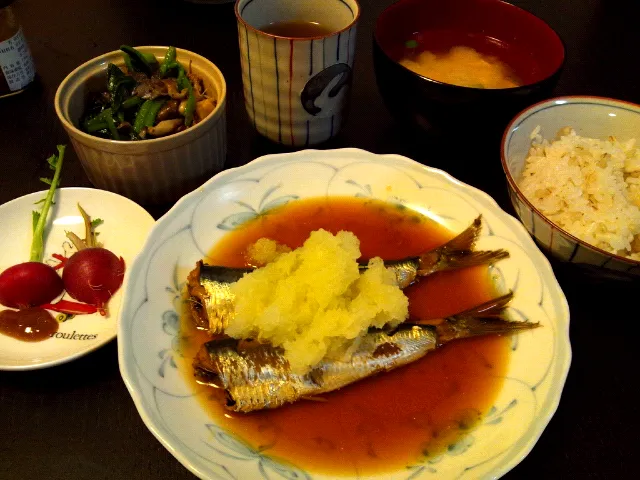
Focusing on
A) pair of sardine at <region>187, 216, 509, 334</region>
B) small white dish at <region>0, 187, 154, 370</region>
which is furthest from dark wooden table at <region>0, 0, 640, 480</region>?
pair of sardine at <region>187, 216, 509, 334</region>

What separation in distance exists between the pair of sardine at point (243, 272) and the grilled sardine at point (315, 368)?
0.40 ft

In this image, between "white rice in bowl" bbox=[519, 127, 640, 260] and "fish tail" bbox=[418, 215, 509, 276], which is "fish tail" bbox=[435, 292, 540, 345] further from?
"white rice in bowl" bbox=[519, 127, 640, 260]

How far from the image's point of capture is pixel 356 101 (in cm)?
240

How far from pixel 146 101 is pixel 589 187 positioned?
161 cm

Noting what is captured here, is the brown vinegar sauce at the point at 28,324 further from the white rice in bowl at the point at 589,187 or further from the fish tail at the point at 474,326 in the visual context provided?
the white rice in bowl at the point at 589,187

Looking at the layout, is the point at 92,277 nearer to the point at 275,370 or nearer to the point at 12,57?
the point at 275,370

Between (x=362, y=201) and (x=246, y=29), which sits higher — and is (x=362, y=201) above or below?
below

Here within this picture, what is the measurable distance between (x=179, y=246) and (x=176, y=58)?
2.72ft

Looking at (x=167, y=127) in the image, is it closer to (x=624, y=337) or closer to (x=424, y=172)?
(x=424, y=172)

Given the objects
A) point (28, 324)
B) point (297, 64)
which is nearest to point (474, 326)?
point (297, 64)

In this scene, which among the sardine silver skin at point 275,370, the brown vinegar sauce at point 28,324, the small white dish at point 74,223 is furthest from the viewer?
the small white dish at point 74,223

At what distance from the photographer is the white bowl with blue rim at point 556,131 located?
1506 millimetres

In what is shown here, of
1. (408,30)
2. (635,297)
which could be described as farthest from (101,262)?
(635,297)

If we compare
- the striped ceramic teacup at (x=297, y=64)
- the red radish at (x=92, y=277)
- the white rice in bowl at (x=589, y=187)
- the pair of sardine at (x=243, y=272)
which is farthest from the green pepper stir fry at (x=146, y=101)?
the white rice in bowl at (x=589, y=187)
